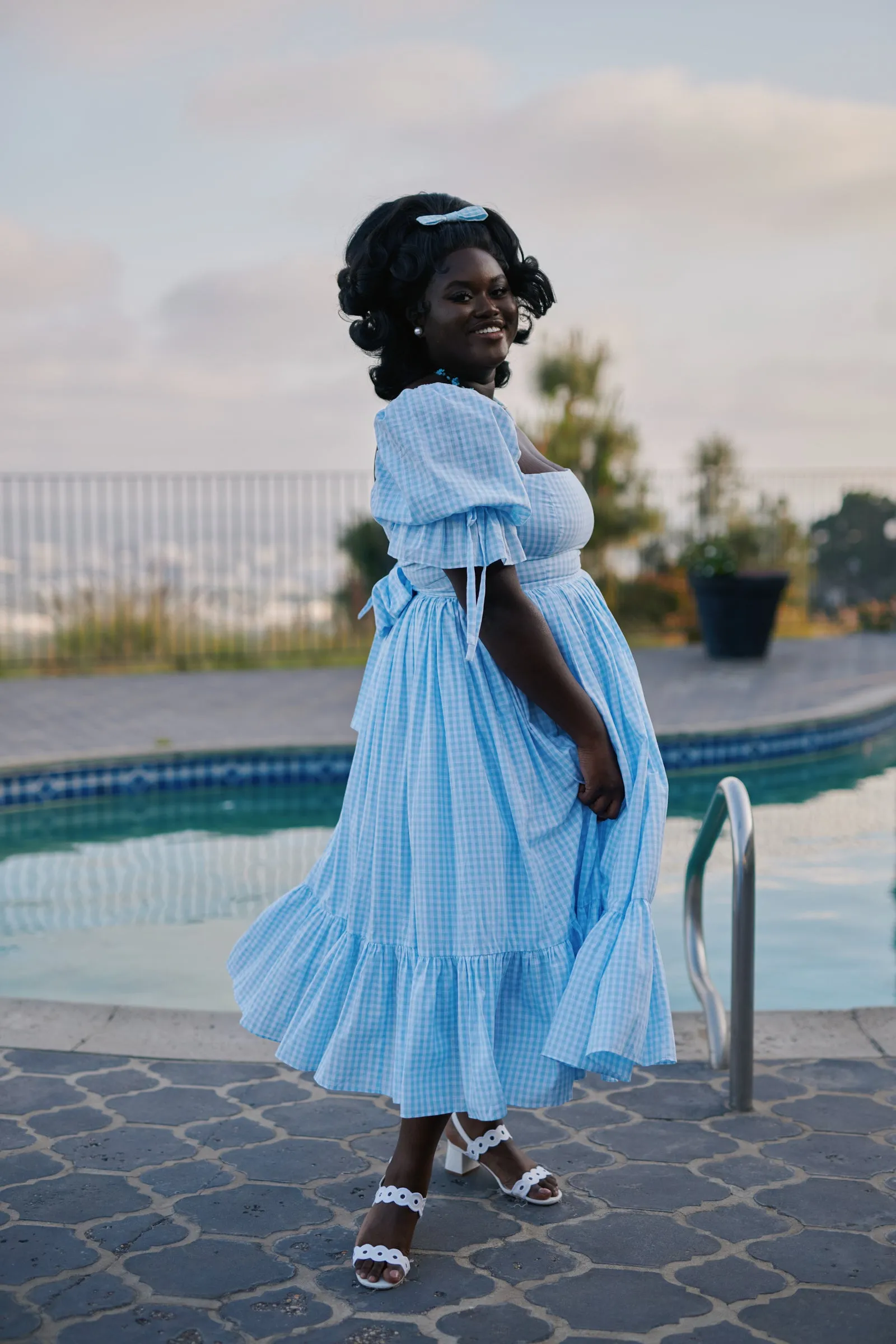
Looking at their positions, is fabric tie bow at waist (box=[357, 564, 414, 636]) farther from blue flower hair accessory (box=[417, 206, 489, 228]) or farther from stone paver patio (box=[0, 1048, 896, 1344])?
stone paver patio (box=[0, 1048, 896, 1344])

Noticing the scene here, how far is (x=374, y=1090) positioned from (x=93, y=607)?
33.8 ft

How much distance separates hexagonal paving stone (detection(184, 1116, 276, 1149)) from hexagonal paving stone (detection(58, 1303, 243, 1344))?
57 cm

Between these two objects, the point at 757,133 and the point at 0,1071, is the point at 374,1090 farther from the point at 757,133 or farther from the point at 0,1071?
the point at 757,133

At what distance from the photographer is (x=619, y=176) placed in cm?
1359

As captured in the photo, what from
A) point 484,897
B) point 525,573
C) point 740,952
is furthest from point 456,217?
point 740,952

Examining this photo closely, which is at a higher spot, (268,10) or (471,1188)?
(268,10)

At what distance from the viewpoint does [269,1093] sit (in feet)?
8.75

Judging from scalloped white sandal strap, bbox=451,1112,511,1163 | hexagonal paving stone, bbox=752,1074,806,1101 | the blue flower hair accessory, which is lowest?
hexagonal paving stone, bbox=752,1074,806,1101

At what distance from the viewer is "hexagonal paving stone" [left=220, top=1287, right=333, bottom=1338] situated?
181 centimetres

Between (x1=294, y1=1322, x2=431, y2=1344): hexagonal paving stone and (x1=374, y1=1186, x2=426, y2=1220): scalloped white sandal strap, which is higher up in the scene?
(x1=374, y1=1186, x2=426, y2=1220): scalloped white sandal strap

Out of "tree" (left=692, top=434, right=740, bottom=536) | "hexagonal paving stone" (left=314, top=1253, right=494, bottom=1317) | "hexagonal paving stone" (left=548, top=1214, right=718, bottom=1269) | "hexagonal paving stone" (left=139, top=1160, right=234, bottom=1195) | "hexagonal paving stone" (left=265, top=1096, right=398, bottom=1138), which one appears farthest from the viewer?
"tree" (left=692, top=434, right=740, bottom=536)

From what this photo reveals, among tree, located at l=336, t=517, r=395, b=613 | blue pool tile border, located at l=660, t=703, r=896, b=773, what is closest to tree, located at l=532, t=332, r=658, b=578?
tree, located at l=336, t=517, r=395, b=613

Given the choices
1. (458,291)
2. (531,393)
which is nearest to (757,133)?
(531,393)

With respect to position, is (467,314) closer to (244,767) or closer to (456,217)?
(456,217)
